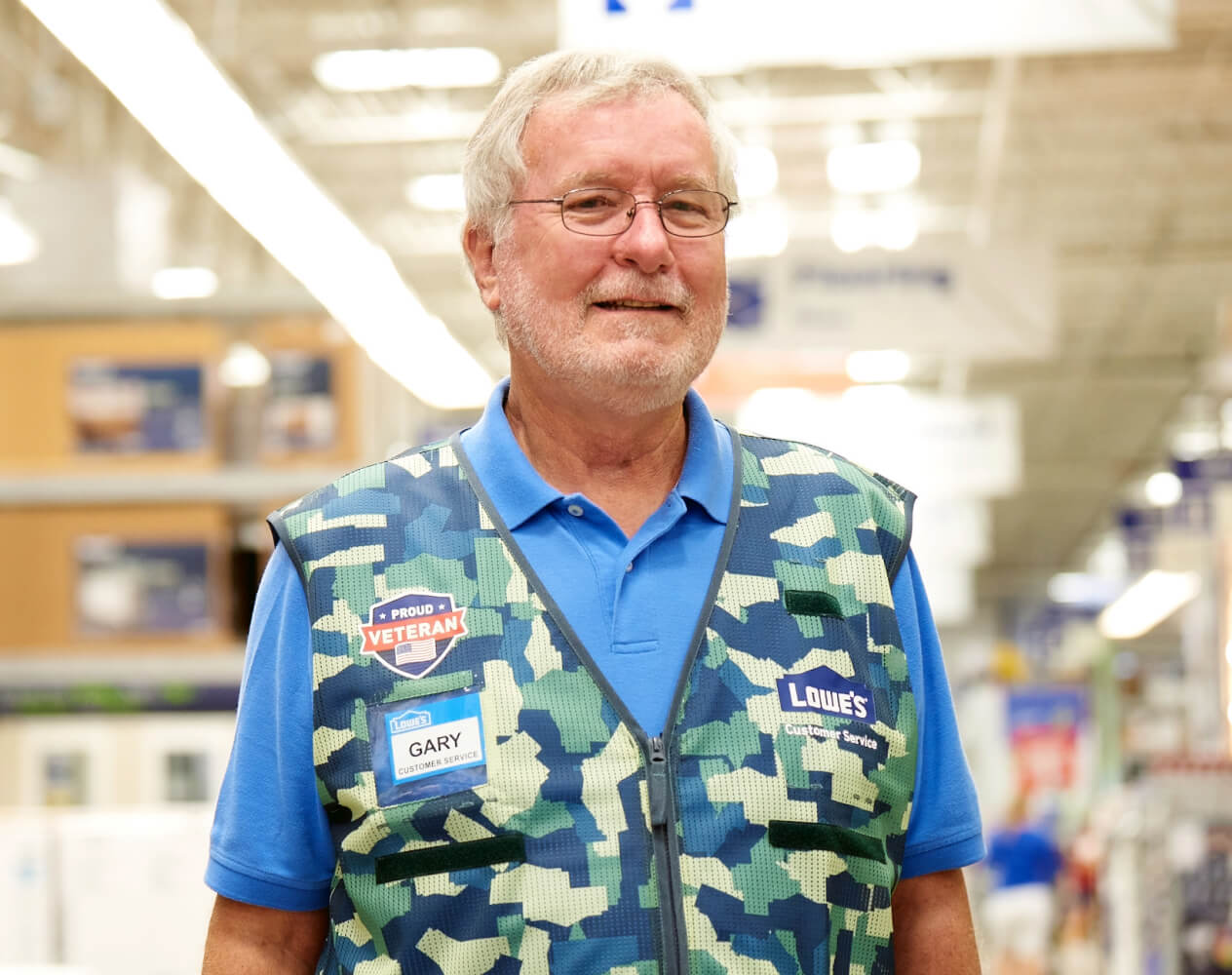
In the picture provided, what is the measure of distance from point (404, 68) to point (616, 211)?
11260 mm

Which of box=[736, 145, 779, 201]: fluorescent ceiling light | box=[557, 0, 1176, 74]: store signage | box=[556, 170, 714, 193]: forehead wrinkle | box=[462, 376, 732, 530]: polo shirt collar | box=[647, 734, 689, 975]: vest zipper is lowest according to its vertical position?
box=[647, 734, 689, 975]: vest zipper

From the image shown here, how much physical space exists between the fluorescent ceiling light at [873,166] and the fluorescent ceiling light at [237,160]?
737cm

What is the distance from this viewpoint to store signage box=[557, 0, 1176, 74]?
175 inches

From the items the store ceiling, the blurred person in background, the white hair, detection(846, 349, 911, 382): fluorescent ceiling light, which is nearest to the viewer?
the white hair

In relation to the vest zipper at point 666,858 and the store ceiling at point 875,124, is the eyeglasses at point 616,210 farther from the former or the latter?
the store ceiling at point 875,124

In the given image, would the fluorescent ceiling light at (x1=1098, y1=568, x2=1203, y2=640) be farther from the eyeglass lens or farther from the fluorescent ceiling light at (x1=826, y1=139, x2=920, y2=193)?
the eyeglass lens

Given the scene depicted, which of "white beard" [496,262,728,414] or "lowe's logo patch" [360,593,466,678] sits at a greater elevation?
"white beard" [496,262,728,414]

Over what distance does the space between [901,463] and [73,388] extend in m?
8.10

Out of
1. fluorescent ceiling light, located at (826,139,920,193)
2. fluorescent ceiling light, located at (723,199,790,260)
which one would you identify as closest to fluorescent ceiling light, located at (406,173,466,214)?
fluorescent ceiling light, located at (723,199,790,260)

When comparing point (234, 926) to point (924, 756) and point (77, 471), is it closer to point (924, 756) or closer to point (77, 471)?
point (924, 756)

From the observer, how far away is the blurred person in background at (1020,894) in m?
10.5

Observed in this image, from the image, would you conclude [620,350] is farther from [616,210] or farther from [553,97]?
[553,97]

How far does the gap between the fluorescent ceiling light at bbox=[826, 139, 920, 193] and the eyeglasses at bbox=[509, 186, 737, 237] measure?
12799 millimetres

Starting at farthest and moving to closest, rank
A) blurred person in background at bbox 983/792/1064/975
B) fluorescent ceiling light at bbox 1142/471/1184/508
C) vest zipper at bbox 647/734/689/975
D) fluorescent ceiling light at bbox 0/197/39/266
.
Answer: fluorescent ceiling light at bbox 1142/471/1184/508, blurred person in background at bbox 983/792/1064/975, fluorescent ceiling light at bbox 0/197/39/266, vest zipper at bbox 647/734/689/975
